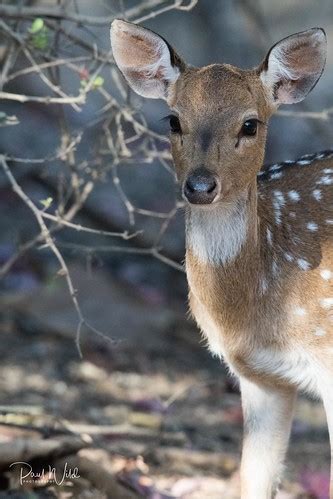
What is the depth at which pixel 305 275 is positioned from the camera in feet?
16.9

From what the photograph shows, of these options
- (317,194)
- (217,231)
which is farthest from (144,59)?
(317,194)

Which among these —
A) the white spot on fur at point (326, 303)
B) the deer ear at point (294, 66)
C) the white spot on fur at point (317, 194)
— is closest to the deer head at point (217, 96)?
the deer ear at point (294, 66)

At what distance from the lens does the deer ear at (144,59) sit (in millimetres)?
5113

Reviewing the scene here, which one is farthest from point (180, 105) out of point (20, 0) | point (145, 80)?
point (20, 0)

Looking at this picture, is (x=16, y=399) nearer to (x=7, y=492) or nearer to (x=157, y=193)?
(x=7, y=492)

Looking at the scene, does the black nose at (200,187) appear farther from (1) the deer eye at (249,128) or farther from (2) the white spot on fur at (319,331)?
(2) the white spot on fur at (319,331)

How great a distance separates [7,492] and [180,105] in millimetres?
1865

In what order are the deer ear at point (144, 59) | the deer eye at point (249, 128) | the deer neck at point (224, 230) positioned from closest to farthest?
the deer eye at point (249, 128) → the deer neck at point (224, 230) → the deer ear at point (144, 59)

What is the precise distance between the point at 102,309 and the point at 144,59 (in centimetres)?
323

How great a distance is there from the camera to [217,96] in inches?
192

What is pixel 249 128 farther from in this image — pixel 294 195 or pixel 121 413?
pixel 121 413

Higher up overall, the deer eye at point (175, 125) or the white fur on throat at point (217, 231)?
the deer eye at point (175, 125)

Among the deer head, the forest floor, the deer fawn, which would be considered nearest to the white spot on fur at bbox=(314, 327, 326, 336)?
the deer fawn

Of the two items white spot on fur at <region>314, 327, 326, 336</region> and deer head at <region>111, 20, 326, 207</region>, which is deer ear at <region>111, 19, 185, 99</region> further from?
white spot on fur at <region>314, 327, 326, 336</region>
